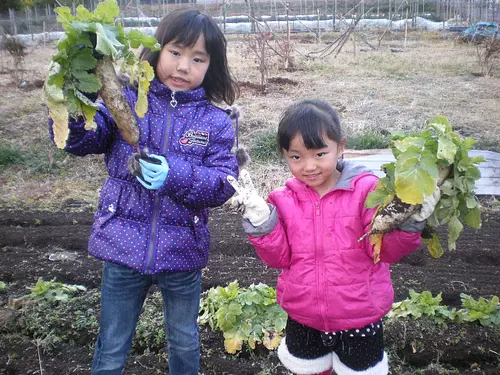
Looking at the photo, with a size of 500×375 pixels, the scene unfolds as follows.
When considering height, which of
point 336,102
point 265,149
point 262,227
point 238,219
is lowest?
point 238,219

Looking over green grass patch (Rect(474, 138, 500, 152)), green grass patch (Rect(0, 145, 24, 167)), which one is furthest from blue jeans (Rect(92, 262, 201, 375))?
green grass patch (Rect(474, 138, 500, 152))

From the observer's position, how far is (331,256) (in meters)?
2.00

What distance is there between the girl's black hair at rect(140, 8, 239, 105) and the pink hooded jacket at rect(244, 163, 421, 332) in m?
0.59

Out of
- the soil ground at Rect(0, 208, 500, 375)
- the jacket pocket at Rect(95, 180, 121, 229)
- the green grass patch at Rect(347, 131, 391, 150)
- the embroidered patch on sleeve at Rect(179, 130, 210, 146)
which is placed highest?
the embroidered patch on sleeve at Rect(179, 130, 210, 146)

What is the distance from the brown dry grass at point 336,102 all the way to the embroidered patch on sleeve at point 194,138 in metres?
3.74

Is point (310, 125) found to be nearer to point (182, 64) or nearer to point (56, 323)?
point (182, 64)

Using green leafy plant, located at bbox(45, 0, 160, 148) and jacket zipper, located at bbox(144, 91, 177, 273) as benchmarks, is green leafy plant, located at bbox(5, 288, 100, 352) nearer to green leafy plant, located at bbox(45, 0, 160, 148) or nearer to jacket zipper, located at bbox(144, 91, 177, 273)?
jacket zipper, located at bbox(144, 91, 177, 273)

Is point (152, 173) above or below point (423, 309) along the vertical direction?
above

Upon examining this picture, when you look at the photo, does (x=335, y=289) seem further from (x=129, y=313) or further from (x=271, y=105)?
(x=271, y=105)

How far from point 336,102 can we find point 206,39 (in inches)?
287

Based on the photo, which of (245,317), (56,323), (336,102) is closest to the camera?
(245,317)

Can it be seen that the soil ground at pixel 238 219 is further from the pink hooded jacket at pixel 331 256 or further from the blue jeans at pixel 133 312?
the pink hooded jacket at pixel 331 256

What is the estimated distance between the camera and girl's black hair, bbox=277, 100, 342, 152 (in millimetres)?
1977

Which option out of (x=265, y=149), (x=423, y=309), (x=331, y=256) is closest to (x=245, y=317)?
(x=423, y=309)
